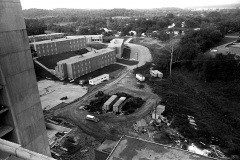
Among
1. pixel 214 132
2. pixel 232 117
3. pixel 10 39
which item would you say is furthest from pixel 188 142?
pixel 10 39

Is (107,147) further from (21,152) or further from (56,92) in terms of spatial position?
(56,92)

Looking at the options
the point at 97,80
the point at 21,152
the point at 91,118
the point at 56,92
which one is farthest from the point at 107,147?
the point at 97,80

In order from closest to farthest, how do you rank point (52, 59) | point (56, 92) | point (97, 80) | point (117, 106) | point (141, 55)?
point (117, 106)
point (56, 92)
point (97, 80)
point (52, 59)
point (141, 55)

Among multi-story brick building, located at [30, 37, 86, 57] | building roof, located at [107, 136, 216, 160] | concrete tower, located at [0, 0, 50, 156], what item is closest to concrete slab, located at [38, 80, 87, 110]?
multi-story brick building, located at [30, 37, 86, 57]

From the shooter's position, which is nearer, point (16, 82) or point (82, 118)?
point (16, 82)

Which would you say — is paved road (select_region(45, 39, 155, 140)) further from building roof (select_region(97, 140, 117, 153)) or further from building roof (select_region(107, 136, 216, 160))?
building roof (select_region(107, 136, 216, 160))

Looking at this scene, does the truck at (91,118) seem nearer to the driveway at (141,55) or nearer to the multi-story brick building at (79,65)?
the multi-story brick building at (79,65)

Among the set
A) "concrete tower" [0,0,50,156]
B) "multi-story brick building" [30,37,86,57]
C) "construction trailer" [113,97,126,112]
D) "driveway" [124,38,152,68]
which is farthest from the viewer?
"driveway" [124,38,152,68]
